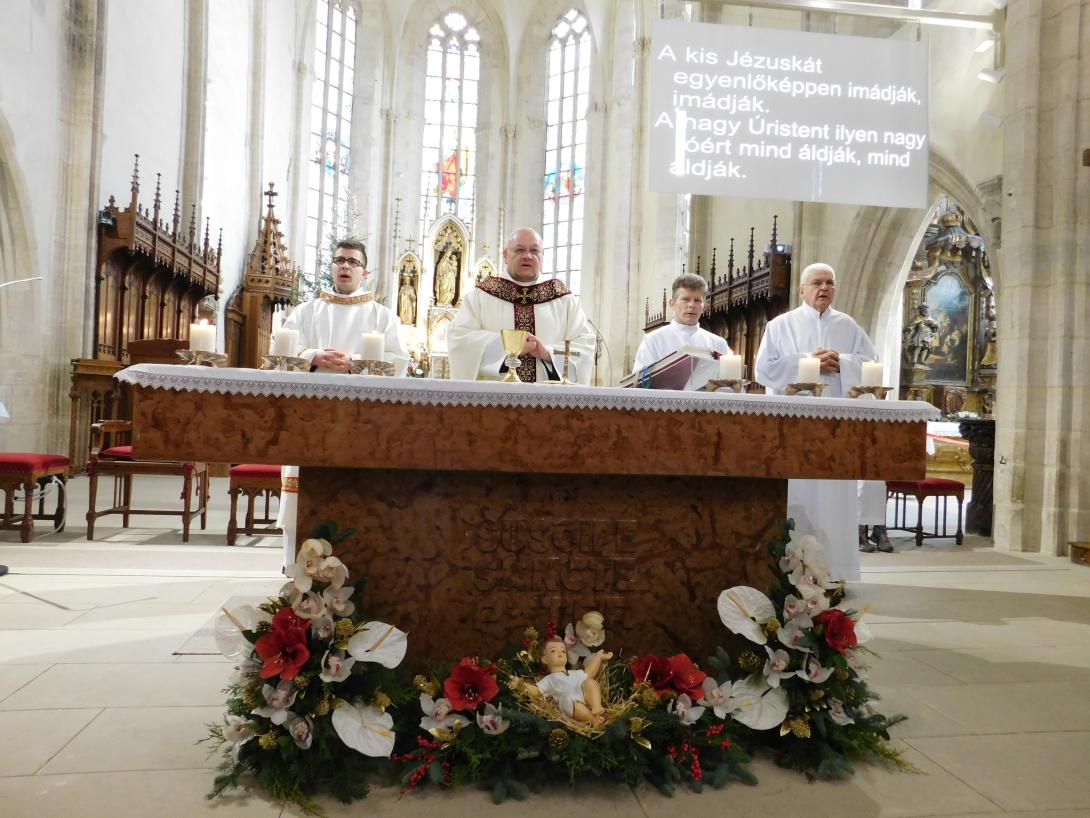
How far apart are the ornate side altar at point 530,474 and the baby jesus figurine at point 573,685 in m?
0.30

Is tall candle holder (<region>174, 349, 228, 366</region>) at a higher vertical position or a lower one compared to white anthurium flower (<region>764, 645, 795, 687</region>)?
higher

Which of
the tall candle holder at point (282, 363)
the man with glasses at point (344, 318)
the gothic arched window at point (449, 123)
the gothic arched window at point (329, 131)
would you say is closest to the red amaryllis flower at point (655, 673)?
the tall candle holder at point (282, 363)

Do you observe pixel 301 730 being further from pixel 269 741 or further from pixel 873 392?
pixel 873 392

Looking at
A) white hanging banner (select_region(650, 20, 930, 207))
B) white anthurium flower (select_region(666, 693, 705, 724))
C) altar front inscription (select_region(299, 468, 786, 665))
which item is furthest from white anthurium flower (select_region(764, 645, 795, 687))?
white hanging banner (select_region(650, 20, 930, 207))

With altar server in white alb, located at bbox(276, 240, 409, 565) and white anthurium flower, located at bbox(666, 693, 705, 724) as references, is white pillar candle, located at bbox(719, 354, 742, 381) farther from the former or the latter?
altar server in white alb, located at bbox(276, 240, 409, 565)

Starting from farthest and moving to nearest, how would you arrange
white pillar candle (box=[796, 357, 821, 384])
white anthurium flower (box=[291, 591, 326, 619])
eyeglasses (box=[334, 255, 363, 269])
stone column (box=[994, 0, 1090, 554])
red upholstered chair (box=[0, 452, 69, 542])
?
stone column (box=[994, 0, 1090, 554]), red upholstered chair (box=[0, 452, 69, 542]), eyeglasses (box=[334, 255, 363, 269]), white pillar candle (box=[796, 357, 821, 384]), white anthurium flower (box=[291, 591, 326, 619])

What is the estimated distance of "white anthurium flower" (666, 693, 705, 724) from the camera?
7.47ft

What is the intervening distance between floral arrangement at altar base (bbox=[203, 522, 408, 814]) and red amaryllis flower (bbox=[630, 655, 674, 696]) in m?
0.72

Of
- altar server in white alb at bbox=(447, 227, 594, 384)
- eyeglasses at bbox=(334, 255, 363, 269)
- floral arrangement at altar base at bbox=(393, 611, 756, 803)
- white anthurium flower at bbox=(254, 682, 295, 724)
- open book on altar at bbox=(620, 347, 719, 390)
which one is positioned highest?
eyeglasses at bbox=(334, 255, 363, 269)

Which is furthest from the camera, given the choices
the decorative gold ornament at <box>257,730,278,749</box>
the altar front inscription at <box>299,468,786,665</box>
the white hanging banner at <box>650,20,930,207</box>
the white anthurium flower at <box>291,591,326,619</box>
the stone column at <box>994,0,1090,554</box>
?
the stone column at <box>994,0,1090,554</box>

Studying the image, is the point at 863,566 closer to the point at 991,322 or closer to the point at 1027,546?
the point at 1027,546

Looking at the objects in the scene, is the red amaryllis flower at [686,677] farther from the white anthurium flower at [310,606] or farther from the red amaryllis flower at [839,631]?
the white anthurium flower at [310,606]

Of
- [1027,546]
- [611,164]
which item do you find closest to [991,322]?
[611,164]

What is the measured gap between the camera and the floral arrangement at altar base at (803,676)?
2.34m
